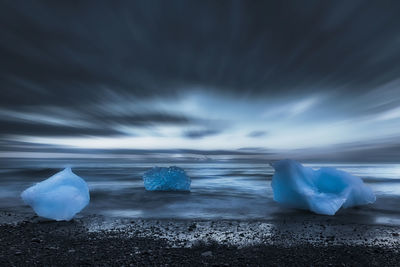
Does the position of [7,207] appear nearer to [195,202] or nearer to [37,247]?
[37,247]

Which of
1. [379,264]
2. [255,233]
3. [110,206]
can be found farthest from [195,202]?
[379,264]

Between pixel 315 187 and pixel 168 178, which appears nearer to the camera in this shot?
pixel 315 187

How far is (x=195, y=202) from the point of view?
939 centimetres

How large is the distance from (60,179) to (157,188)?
5975mm

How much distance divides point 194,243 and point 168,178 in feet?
25.3

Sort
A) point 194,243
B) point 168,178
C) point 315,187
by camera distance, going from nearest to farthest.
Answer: point 194,243 < point 315,187 < point 168,178

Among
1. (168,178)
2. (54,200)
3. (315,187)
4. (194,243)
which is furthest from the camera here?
(168,178)

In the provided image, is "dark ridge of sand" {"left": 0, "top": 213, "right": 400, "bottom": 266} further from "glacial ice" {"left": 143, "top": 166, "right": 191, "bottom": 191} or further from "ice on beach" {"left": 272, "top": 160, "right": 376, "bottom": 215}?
"glacial ice" {"left": 143, "top": 166, "right": 191, "bottom": 191}

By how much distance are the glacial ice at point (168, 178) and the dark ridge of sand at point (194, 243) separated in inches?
221

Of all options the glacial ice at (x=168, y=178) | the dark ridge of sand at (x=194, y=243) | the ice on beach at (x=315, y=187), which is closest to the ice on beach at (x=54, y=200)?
the dark ridge of sand at (x=194, y=243)

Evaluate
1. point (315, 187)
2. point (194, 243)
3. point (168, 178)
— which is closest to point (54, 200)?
point (194, 243)

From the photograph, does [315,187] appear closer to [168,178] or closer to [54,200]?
[168,178]

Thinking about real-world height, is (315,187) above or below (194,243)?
above

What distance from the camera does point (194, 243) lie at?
430 centimetres
